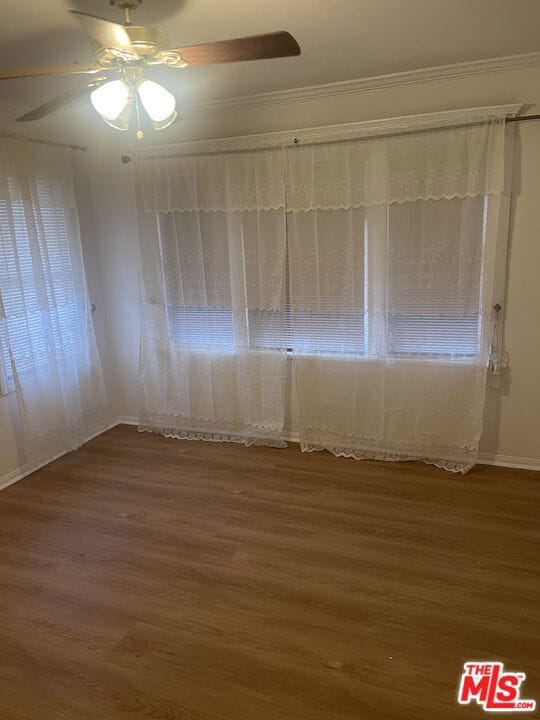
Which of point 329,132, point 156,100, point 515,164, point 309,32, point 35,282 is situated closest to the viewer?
point 156,100

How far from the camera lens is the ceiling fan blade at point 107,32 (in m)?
1.50

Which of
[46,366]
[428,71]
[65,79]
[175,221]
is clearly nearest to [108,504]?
[46,366]

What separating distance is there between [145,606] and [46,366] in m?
1.99

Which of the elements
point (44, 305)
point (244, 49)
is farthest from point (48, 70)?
point (44, 305)

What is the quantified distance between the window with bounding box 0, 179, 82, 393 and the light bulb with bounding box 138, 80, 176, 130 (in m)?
1.74

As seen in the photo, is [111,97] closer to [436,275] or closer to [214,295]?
[214,295]

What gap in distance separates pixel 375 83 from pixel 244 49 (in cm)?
170

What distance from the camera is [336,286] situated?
3.40m

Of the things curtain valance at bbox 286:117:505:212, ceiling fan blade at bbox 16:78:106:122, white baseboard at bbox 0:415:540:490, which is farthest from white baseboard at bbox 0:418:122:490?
→ curtain valance at bbox 286:117:505:212

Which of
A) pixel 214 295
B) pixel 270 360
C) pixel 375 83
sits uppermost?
pixel 375 83

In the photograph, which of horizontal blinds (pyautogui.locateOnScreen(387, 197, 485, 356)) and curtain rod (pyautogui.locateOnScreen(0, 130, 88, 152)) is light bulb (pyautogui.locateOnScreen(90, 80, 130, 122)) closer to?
curtain rod (pyautogui.locateOnScreen(0, 130, 88, 152))

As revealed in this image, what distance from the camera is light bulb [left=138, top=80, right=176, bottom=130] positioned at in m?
1.90

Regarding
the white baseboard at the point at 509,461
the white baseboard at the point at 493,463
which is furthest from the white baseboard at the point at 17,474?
the white baseboard at the point at 509,461

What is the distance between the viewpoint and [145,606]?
2264 mm
